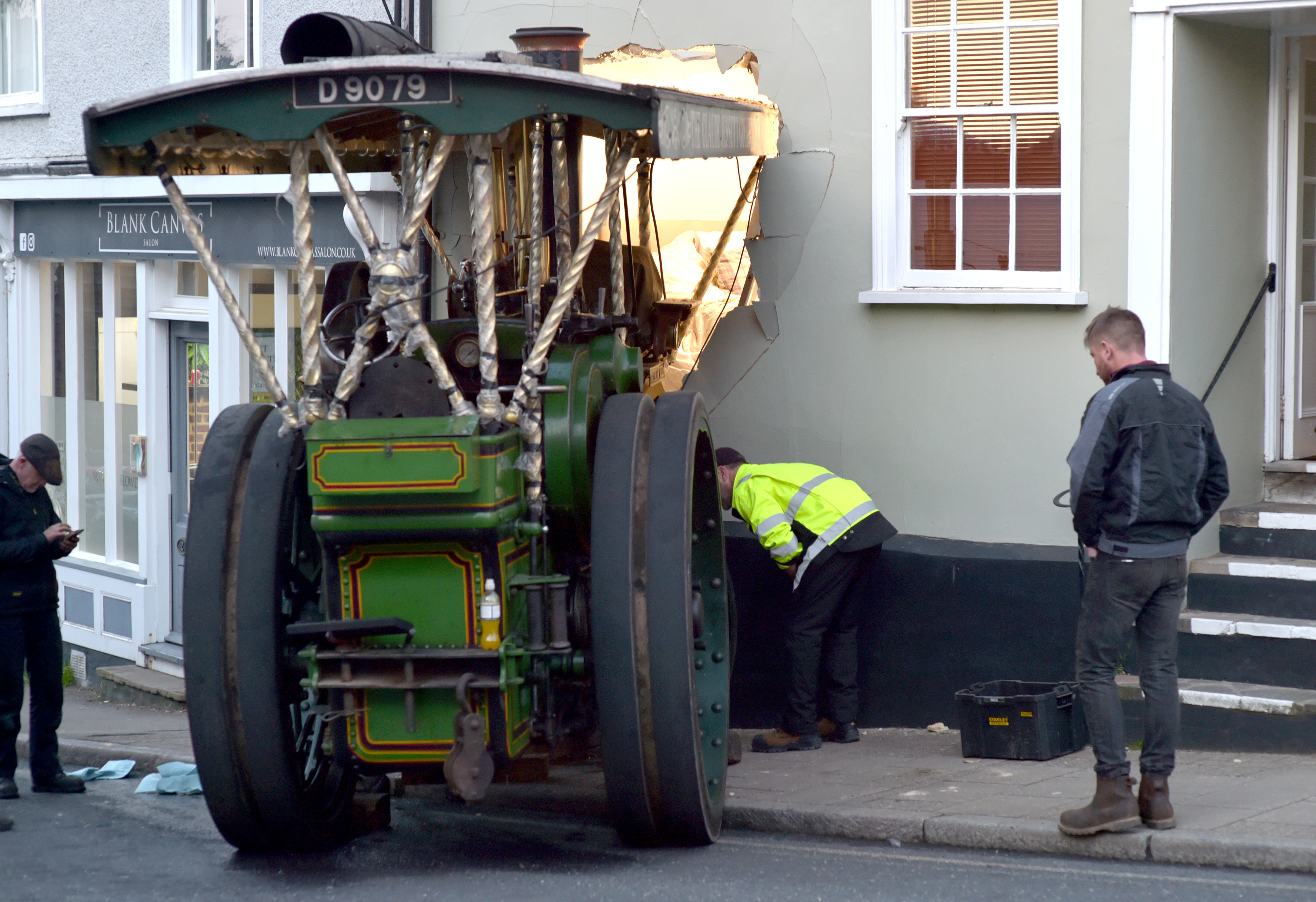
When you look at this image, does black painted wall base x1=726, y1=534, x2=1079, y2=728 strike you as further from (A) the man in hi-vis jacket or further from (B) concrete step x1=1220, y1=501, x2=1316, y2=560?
(B) concrete step x1=1220, y1=501, x2=1316, y2=560

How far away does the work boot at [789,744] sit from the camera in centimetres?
778

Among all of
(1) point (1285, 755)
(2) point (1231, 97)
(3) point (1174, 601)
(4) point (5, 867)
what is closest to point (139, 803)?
(4) point (5, 867)

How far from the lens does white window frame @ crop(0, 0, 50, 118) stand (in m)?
12.0

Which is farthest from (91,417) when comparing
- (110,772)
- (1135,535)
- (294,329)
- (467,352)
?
(1135,535)

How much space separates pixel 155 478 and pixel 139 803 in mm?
4028

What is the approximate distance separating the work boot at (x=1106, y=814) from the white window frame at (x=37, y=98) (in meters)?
9.39

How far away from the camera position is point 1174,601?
588 centimetres

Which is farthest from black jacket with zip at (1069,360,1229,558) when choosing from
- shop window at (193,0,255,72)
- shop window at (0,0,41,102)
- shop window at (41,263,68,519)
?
shop window at (0,0,41,102)

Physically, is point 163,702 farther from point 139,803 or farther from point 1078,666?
point 1078,666

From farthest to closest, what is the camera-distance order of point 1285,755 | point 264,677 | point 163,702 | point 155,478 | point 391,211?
point 155,478 → point 163,702 → point 391,211 → point 1285,755 → point 264,677

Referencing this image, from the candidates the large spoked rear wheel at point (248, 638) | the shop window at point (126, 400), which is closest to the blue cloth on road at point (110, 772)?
the large spoked rear wheel at point (248, 638)

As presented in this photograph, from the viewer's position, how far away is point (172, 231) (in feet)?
34.6

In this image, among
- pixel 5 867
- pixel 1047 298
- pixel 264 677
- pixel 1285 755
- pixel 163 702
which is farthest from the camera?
pixel 163 702

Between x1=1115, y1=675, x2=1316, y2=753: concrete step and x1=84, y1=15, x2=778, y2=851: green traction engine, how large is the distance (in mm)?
2315
